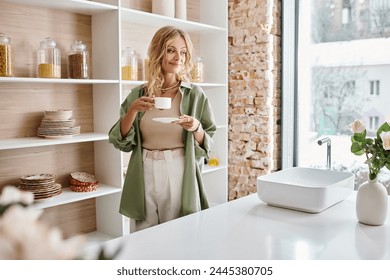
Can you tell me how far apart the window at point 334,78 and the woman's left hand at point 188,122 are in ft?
6.35

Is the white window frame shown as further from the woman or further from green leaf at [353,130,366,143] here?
green leaf at [353,130,366,143]

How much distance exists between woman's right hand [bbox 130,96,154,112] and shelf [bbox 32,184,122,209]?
0.89 metres

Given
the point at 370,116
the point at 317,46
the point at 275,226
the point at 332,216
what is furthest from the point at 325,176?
the point at 317,46

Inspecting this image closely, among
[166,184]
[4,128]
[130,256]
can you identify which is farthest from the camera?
[4,128]

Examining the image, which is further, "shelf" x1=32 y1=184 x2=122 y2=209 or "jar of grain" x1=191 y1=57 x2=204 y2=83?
"jar of grain" x1=191 y1=57 x2=204 y2=83

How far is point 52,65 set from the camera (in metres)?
2.61

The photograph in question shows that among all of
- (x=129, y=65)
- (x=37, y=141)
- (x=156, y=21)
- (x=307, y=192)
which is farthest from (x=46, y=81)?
(x=307, y=192)

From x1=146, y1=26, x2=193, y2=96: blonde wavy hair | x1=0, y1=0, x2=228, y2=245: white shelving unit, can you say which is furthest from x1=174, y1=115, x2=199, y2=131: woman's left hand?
x1=0, y1=0, x2=228, y2=245: white shelving unit

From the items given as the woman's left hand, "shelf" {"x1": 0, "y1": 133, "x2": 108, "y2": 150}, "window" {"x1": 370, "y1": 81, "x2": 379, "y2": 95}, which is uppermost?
"window" {"x1": 370, "y1": 81, "x2": 379, "y2": 95}

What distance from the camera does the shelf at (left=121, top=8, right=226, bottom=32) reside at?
2987 mm

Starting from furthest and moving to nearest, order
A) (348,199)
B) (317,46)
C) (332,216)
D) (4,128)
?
(317,46) < (4,128) < (348,199) < (332,216)

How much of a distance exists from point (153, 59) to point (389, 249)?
4.79 ft

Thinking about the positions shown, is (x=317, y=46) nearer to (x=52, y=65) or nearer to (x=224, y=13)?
(x=224, y=13)

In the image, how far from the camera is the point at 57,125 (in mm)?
2641
